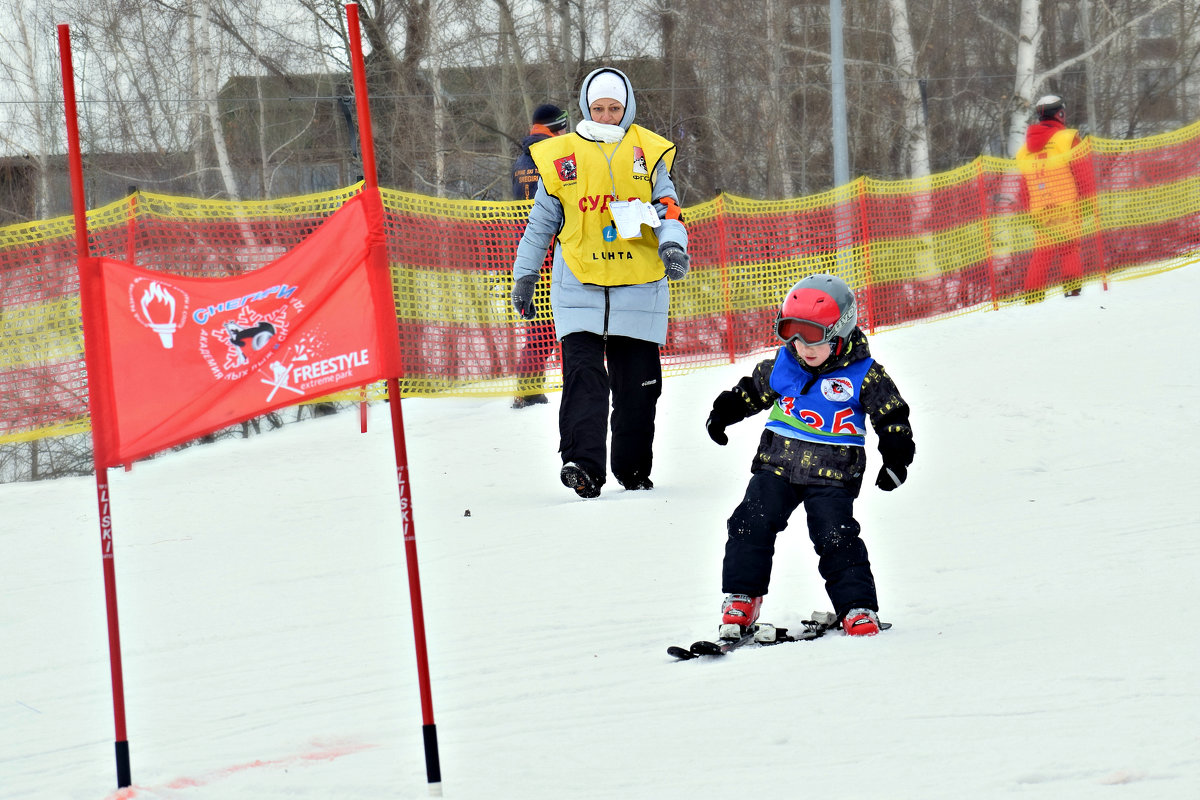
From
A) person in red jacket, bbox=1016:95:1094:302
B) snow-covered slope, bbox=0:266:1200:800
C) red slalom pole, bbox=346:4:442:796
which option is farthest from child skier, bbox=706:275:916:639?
person in red jacket, bbox=1016:95:1094:302

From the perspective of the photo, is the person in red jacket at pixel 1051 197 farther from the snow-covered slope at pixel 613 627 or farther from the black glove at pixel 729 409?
the black glove at pixel 729 409

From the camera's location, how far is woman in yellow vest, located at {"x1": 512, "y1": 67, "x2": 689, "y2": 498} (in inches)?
265

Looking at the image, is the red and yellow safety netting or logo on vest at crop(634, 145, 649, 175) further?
the red and yellow safety netting

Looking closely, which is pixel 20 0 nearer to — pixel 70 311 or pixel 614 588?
pixel 70 311

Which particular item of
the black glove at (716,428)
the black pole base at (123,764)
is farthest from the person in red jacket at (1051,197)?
the black pole base at (123,764)

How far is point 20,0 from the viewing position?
78.9 ft

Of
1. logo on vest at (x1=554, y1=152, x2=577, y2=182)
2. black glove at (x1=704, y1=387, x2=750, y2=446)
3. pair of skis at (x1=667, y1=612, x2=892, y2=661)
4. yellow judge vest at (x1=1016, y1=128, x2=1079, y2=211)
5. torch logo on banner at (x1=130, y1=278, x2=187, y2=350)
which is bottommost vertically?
pair of skis at (x1=667, y1=612, x2=892, y2=661)

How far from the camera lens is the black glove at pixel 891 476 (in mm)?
4266

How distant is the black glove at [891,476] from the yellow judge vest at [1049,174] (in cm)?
966

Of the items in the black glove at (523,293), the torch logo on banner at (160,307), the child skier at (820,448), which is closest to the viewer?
the torch logo on banner at (160,307)

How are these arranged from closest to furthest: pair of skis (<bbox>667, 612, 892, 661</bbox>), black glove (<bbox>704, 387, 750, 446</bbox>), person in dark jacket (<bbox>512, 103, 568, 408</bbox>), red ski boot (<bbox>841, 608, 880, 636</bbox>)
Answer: pair of skis (<bbox>667, 612, 892, 661</bbox>) → red ski boot (<bbox>841, 608, 880, 636</bbox>) → black glove (<bbox>704, 387, 750, 446</bbox>) → person in dark jacket (<bbox>512, 103, 568, 408</bbox>)

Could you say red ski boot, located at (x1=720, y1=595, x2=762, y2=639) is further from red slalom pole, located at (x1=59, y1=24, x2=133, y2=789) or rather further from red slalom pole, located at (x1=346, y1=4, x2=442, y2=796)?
red slalom pole, located at (x1=59, y1=24, x2=133, y2=789)

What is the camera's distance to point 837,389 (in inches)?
173

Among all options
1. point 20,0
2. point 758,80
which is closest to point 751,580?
point 758,80
